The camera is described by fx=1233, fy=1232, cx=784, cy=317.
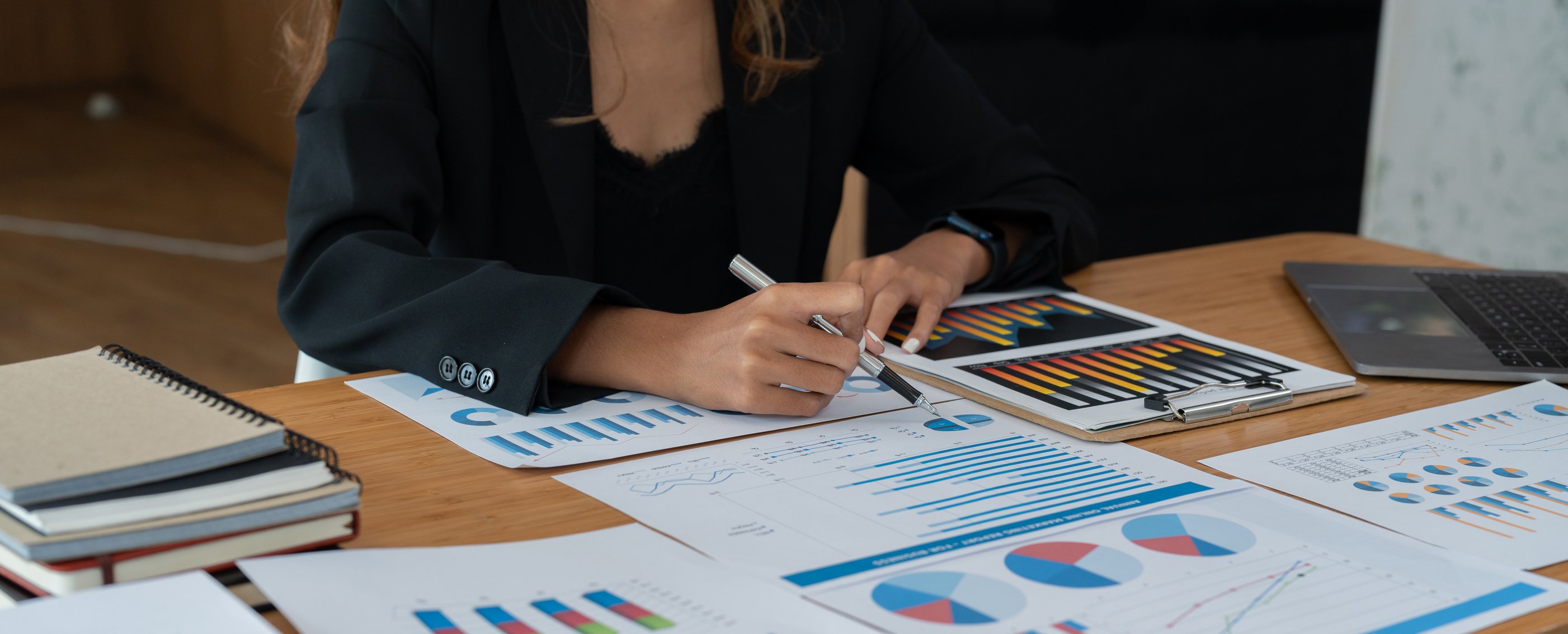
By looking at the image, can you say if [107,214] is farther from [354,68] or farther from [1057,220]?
[1057,220]

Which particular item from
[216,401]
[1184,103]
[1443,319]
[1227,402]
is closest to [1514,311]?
[1443,319]

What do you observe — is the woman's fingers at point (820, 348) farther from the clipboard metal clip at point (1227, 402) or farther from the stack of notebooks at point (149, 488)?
the stack of notebooks at point (149, 488)

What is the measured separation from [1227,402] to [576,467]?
1.41 feet

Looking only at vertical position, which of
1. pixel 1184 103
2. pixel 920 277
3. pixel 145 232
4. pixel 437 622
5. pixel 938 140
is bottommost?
pixel 145 232

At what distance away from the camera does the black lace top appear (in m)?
1.26

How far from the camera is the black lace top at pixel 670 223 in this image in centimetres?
126

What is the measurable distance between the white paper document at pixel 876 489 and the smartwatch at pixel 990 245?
1.19 ft

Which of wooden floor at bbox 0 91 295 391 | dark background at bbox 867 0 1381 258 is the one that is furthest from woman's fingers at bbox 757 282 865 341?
wooden floor at bbox 0 91 295 391

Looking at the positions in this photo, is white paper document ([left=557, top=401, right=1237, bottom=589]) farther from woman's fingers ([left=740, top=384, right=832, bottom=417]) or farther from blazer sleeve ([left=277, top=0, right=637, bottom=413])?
blazer sleeve ([left=277, top=0, right=637, bottom=413])

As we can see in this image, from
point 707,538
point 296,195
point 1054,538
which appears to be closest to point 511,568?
point 707,538

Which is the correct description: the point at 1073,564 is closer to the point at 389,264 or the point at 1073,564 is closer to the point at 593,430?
the point at 593,430

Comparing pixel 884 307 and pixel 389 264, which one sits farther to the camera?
pixel 884 307

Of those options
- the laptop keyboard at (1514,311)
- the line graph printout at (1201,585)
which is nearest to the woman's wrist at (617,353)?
the line graph printout at (1201,585)

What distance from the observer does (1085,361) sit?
927 mm
